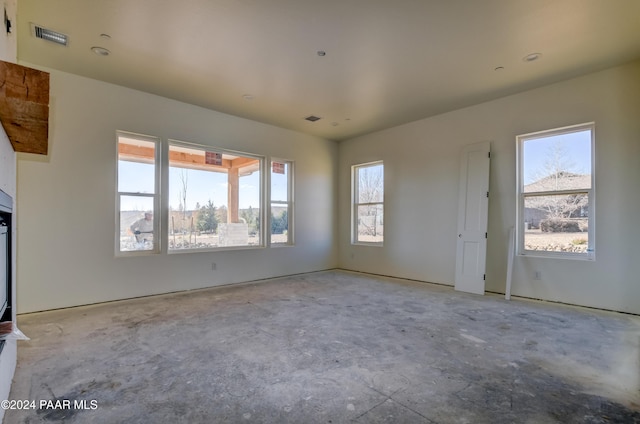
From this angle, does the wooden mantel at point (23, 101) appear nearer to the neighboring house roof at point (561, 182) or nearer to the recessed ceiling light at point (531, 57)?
the recessed ceiling light at point (531, 57)

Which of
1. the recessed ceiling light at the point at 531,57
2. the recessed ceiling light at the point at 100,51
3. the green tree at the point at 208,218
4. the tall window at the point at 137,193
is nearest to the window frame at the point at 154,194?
the tall window at the point at 137,193

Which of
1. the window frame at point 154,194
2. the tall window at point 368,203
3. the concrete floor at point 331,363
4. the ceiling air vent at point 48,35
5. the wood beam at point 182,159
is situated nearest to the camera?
the concrete floor at point 331,363

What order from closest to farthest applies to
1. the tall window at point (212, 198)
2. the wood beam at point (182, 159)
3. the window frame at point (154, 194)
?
the window frame at point (154, 194) → the wood beam at point (182, 159) → the tall window at point (212, 198)

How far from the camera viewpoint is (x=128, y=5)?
2811 millimetres

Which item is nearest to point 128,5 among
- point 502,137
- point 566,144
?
point 502,137

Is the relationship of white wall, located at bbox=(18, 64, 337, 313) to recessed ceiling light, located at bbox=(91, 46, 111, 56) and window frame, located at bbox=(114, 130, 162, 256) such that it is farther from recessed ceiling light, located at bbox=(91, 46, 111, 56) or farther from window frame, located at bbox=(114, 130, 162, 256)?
recessed ceiling light, located at bbox=(91, 46, 111, 56)

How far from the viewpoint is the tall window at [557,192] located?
4.27 m

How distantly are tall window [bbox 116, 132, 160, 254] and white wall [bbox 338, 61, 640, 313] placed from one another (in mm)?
4092

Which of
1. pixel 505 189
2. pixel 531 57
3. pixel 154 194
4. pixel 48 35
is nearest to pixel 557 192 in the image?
pixel 505 189

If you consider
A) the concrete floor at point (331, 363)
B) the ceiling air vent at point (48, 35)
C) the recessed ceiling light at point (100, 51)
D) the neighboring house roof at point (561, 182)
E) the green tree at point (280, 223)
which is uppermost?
the ceiling air vent at point (48, 35)

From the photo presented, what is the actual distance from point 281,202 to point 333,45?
3667mm

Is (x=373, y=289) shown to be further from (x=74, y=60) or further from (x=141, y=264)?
(x=74, y=60)

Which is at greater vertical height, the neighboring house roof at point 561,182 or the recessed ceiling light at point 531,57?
the recessed ceiling light at point 531,57

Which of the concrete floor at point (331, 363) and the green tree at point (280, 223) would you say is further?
the green tree at point (280, 223)
